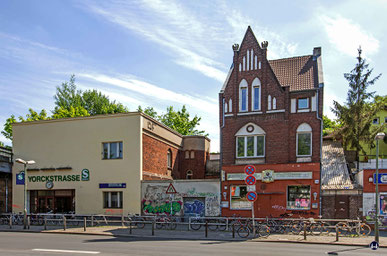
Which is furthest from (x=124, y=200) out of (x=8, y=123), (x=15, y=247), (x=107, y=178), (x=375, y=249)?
(x=8, y=123)

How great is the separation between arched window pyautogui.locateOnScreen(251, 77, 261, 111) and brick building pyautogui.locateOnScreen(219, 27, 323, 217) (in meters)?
0.05

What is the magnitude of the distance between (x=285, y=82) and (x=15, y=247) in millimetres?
18166

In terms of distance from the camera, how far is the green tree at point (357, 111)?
3250 centimetres

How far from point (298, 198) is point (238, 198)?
370cm

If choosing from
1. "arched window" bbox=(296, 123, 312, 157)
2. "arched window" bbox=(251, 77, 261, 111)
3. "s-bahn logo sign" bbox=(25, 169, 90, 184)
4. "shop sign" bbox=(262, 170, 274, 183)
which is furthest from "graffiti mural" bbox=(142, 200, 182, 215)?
"arched window" bbox=(296, 123, 312, 157)

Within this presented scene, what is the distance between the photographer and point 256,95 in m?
24.5

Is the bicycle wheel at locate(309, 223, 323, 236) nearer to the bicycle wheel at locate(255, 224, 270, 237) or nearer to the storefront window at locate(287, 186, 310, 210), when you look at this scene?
the bicycle wheel at locate(255, 224, 270, 237)

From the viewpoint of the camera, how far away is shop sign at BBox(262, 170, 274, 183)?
75.4ft

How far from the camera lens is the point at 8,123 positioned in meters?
45.2

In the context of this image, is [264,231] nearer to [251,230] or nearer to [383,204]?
[251,230]

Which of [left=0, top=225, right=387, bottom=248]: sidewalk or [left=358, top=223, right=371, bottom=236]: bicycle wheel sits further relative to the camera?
[left=358, top=223, right=371, bottom=236]: bicycle wheel

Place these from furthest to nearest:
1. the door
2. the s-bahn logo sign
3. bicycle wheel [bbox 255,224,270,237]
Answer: the s-bahn logo sign < the door < bicycle wheel [bbox 255,224,270,237]

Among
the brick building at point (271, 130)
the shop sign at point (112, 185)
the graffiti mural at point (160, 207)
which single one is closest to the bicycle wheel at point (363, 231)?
the brick building at point (271, 130)

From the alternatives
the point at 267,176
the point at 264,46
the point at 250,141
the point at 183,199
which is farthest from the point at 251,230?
the point at 264,46
